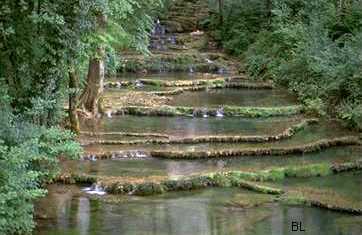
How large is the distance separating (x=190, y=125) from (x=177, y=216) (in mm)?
8479

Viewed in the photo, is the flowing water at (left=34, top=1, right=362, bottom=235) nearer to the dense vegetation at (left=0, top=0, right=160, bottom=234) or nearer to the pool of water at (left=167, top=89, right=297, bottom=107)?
the pool of water at (left=167, top=89, right=297, bottom=107)

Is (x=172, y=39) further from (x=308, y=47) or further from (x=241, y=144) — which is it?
(x=241, y=144)

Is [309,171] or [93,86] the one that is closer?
[309,171]

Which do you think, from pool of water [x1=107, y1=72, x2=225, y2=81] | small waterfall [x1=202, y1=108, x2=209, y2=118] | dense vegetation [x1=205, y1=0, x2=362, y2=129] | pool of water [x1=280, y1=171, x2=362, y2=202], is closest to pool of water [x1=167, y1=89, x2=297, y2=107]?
A: dense vegetation [x1=205, y1=0, x2=362, y2=129]

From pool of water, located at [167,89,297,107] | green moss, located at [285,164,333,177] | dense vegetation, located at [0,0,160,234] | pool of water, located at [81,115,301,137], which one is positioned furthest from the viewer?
pool of water, located at [167,89,297,107]

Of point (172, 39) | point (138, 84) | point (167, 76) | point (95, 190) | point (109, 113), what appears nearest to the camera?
point (95, 190)

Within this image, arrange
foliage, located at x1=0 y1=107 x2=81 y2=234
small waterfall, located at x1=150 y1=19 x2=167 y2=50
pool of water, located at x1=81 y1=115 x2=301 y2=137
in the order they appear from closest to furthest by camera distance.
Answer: foliage, located at x1=0 y1=107 x2=81 y2=234
pool of water, located at x1=81 y1=115 x2=301 y2=137
small waterfall, located at x1=150 y1=19 x2=167 y2=50

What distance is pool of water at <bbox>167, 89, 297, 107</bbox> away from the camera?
2378 cm

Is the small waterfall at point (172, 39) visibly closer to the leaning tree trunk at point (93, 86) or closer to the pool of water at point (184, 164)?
the leaning tree trunk at point (93, 86)

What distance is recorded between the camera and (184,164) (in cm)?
1557

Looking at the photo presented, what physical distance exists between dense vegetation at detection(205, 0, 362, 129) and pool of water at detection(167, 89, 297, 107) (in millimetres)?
708

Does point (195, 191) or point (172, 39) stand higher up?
point (172, 39)

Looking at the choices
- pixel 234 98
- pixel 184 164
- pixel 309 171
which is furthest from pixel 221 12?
pixel 309 171

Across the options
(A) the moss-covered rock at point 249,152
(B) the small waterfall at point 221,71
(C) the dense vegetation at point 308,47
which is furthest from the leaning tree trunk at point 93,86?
(B) the small waterfall at point 221,71
